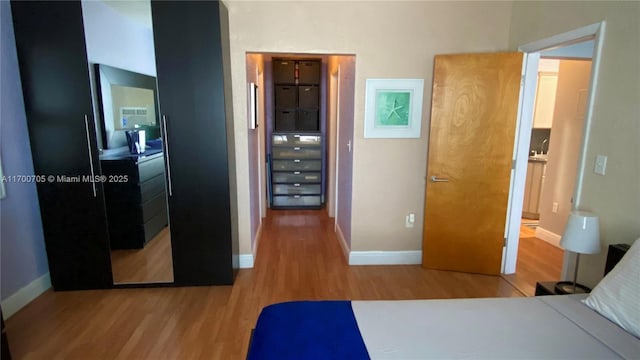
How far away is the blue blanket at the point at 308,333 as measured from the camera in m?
1.32

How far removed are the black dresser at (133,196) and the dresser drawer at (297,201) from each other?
2.62 metres

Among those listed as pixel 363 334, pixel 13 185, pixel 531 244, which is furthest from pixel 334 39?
pixel 531 244

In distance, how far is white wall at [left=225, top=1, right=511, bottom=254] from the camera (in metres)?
2.93

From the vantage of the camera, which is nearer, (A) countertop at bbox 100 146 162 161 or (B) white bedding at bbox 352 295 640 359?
(B) white bedding at bbox 352 295 640 359

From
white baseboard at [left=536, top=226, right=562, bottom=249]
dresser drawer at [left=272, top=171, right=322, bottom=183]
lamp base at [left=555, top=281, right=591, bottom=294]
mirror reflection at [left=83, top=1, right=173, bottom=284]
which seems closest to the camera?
lamp base at [left=555, top=281, right=591, bottom=294]

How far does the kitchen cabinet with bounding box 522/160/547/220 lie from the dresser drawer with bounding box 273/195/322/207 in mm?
3023

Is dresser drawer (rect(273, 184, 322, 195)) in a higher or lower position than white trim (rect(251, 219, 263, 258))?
higher

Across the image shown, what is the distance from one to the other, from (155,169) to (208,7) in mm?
1312

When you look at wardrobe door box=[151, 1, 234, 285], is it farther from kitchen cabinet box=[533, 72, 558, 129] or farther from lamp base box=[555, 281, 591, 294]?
kitchen cabinet box=[533, 72, 558, 129]

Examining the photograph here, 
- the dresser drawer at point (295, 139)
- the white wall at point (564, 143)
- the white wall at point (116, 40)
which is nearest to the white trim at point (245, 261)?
the white wall at point (116, 40)

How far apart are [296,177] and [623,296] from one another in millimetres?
4128

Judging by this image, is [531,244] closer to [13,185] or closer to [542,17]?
[542,17]

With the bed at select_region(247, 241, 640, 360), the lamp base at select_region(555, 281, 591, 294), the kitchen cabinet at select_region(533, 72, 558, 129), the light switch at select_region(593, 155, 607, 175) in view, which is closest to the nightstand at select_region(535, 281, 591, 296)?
the lamp base at select_region(555, 281, 591, 294)

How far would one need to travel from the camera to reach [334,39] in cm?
299
